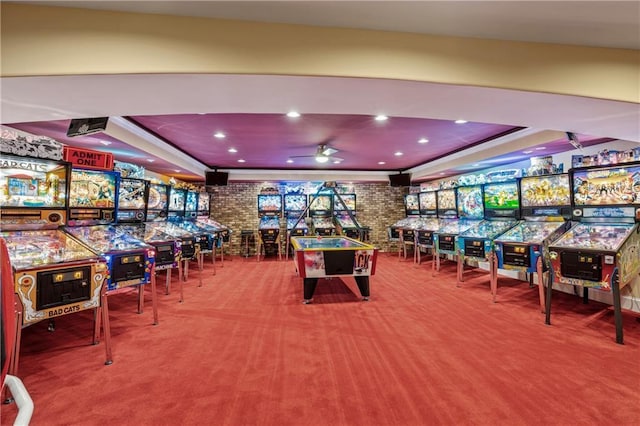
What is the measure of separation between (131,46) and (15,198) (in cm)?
169

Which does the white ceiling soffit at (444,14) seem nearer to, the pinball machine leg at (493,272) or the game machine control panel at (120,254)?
the game machine control panel at (120,254)

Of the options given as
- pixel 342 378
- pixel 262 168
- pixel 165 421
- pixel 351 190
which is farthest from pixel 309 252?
pixel 351 190

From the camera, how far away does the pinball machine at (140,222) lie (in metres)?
4.15

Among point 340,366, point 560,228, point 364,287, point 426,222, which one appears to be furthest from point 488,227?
point 340,366

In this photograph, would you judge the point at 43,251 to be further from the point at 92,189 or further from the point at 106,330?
the point at 92,189

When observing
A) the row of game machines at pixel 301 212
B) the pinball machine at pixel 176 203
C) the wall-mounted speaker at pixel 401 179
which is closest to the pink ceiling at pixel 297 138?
the pinball machine at pixel 176 203

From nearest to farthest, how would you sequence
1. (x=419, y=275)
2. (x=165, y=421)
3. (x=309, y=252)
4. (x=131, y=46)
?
(x=165, y=421)
(x=131, y=46)
(x=309, y=252)
(x=419, y=275)

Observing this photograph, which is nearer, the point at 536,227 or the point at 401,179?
the point at 536,227

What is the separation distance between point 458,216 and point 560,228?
2514mm

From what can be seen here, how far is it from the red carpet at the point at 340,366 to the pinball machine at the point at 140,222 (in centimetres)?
68

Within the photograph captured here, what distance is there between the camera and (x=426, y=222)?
314 inches

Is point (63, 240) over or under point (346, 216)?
under

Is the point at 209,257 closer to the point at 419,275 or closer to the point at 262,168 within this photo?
the point at 262,168

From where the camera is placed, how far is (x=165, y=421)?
180cm
